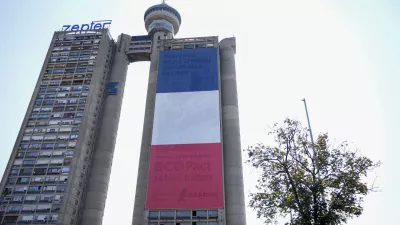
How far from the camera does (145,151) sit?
8388 cm

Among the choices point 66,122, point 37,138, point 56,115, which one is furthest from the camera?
point 56,115

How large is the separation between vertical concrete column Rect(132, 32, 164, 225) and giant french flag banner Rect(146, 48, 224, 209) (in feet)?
14.8

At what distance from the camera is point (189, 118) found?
8319cm

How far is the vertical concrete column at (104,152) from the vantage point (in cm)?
8106

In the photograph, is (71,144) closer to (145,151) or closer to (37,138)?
(37,138)

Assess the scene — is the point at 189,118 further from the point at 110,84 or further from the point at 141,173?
the point at 110,84

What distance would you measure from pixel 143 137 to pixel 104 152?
13.0m

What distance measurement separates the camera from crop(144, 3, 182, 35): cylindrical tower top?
4599 inches

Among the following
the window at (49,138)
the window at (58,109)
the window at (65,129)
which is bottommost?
the window at (49,138)

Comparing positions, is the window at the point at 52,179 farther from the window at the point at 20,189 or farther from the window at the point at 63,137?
the window at the point at 63,137

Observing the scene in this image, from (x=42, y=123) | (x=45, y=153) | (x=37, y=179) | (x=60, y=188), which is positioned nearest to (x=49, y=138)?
(x=45, y=153)

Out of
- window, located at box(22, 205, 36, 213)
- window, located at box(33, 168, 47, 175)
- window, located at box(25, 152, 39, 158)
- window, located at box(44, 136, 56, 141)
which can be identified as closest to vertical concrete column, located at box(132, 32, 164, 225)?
window, located at box(22, 205, 36, 213)

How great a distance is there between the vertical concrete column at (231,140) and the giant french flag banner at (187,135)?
19.5ft

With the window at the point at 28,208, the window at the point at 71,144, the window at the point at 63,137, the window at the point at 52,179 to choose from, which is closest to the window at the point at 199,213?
→ the window at the point at 52,179
